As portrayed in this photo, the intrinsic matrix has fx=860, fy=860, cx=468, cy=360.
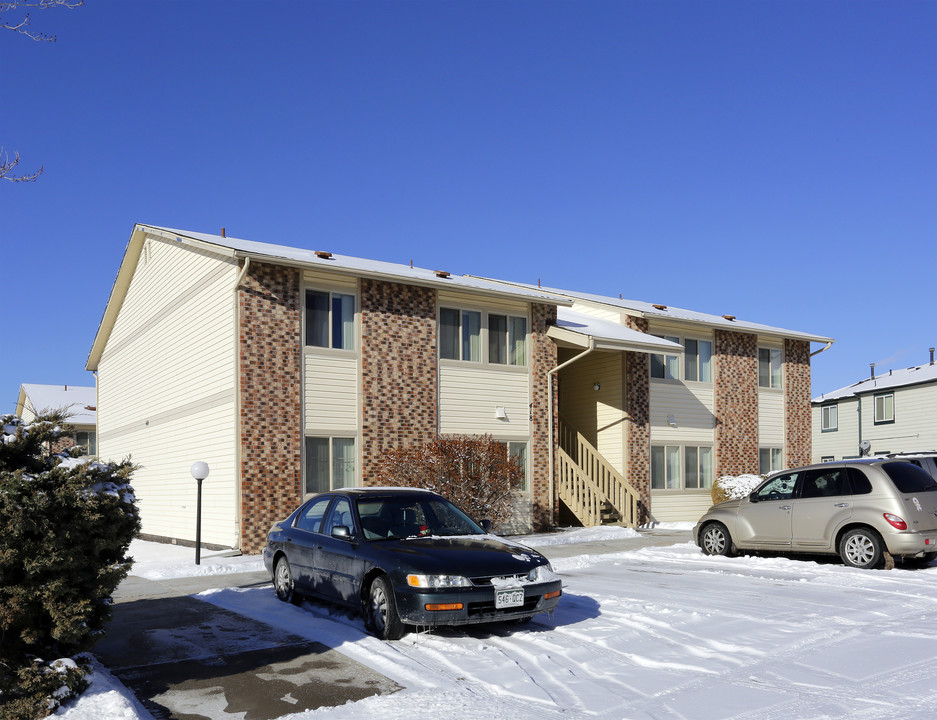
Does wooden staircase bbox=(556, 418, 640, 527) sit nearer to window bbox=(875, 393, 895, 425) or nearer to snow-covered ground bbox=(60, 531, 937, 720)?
snow-covered ground bbox=(60, 531, 937, 720)

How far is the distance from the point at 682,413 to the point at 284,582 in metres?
16.0

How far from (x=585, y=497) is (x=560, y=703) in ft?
49.7

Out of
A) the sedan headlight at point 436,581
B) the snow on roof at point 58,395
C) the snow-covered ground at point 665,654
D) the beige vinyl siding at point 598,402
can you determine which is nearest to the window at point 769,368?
the beige vinyl siding at point 598,402

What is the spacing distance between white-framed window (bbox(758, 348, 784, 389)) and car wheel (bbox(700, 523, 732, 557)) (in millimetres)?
12272

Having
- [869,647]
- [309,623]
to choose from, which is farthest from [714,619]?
[309,623]

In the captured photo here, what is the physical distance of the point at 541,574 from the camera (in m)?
8.04

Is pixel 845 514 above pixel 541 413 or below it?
below

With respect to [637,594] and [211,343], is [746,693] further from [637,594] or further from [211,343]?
[211,343]

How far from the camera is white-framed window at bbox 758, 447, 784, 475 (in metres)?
25.7

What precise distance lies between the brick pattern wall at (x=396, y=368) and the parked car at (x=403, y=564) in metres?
7.29

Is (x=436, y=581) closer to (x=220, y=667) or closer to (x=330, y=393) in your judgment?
(x=220, y=667)

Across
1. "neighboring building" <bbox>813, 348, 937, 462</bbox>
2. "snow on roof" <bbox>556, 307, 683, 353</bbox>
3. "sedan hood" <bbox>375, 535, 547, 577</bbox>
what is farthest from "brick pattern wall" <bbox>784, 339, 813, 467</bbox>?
"sedan hood" <bbox>375, 535, 547, 577</bbox>

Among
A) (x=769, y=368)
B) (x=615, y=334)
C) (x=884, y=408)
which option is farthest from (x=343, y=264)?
(x=884, y=408)

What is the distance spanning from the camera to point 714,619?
856cm
